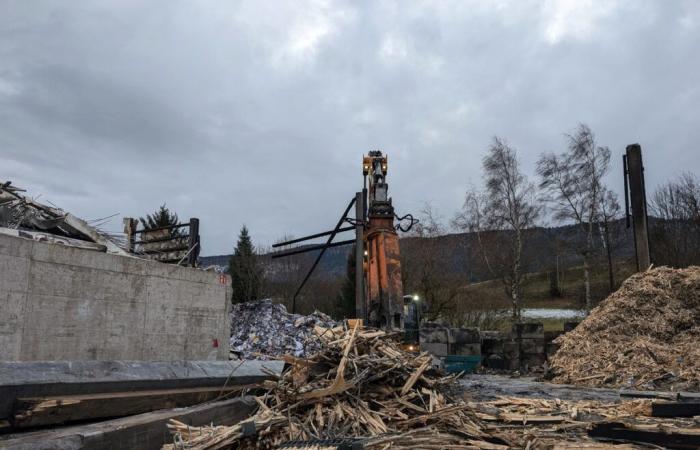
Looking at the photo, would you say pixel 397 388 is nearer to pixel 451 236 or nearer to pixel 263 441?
pixel 263 441

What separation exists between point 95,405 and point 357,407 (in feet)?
6.91

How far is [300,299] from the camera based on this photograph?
33.2m

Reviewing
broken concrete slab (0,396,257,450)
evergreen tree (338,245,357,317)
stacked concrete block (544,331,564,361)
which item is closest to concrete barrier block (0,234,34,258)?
broken concrete slab (0,396,257,450)

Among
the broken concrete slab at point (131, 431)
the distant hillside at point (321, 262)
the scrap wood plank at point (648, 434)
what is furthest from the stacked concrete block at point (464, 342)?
the distant hillside at point (321, 262)

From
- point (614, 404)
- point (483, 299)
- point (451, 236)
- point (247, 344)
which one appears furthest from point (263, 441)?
point (451, 236)

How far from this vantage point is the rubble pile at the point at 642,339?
969 centimetres

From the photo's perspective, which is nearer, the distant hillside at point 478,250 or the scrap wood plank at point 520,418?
the scrap wood plank at point 520,418

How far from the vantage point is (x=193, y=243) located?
14.0m

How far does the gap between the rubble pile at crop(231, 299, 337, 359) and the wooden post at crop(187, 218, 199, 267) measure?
3.09 metres

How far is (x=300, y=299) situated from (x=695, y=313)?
24707mm

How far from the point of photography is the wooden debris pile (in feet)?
12.8

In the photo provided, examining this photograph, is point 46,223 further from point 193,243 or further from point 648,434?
point 648,434

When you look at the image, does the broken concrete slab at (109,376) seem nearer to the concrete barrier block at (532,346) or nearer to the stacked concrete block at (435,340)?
the stacked concrete block at (435,340)

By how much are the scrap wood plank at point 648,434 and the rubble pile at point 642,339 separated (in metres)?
5.32
